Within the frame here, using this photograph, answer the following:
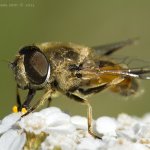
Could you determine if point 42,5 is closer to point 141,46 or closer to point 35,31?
point 35,31

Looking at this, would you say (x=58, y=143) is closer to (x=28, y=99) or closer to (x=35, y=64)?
(x=28, y=99)

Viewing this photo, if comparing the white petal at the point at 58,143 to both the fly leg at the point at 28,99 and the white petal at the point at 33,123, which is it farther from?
the fly leg at the point at 28,99

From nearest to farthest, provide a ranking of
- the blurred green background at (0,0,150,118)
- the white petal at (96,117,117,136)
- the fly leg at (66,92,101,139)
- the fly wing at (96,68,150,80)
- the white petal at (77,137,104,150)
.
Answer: the white petal at (77,137,104,150) → the fly leg at (66,92,101,139) → the white petal at (96,117,117,136) → the fly wing at (96,68,150,80) → the blurred green background at (0,0,150,118)

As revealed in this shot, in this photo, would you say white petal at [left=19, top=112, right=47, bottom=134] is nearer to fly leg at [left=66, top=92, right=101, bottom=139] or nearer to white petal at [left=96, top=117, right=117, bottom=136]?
fly leg at [left=66, top=92, right=101, bottom=139]

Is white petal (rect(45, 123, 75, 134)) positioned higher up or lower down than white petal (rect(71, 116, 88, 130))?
higher up

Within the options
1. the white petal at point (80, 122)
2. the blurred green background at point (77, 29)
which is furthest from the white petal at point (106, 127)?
the blurred green background at point (77, 29)

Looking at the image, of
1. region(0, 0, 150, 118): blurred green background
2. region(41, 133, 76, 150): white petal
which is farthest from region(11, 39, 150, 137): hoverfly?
region(0, 0, 150, 118): blurred green background
